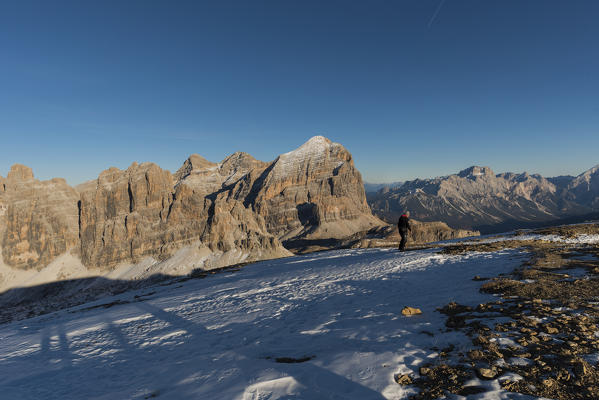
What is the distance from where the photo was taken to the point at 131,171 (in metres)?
131

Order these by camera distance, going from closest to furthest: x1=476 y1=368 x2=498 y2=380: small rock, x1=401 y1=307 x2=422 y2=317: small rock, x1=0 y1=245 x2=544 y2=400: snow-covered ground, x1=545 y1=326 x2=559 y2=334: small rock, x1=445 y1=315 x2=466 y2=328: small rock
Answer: x1=476 y1=368 x2=498 y2=380: small rock
x1=0 y1=245 x2=544 y2=400: snow-covered ground
x1=545 y1=326 x2=559 y2=334: small rock
x1=445 y1=315 x2=466 y2=328: small rock
x1=401 y1=307 x2=422 y2=317: small rock

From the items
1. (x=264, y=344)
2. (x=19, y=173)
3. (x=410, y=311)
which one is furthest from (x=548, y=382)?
(x=19, y=173)

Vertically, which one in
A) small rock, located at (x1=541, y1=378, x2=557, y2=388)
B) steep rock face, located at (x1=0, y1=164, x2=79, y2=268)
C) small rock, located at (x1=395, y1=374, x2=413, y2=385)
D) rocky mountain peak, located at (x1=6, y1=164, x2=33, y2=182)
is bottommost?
small rock, located at (x1=395, y1=374, x2=413, y2=385)

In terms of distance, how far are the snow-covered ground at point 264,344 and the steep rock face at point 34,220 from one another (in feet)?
464

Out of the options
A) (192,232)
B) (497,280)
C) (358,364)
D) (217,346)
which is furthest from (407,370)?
(192,232)

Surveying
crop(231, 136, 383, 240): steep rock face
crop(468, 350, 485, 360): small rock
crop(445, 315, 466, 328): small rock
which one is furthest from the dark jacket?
crop(231, 136, 383, 240): steep rock face

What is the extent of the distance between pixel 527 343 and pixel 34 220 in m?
174

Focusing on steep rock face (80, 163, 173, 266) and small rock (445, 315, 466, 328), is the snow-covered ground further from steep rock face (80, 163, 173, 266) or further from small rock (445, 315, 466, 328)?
steep rock face (80, 163, 173, 266)

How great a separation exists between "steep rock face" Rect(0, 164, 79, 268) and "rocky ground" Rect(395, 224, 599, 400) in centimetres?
16002

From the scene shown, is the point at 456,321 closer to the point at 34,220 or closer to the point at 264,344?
the point at 264,344

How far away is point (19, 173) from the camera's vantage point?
13038 cm

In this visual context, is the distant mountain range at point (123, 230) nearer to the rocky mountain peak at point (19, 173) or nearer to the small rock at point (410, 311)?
the rocky mountain peak at point (19, 173)

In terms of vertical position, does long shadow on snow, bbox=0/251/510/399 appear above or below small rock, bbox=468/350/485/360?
below

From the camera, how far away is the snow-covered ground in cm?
598
